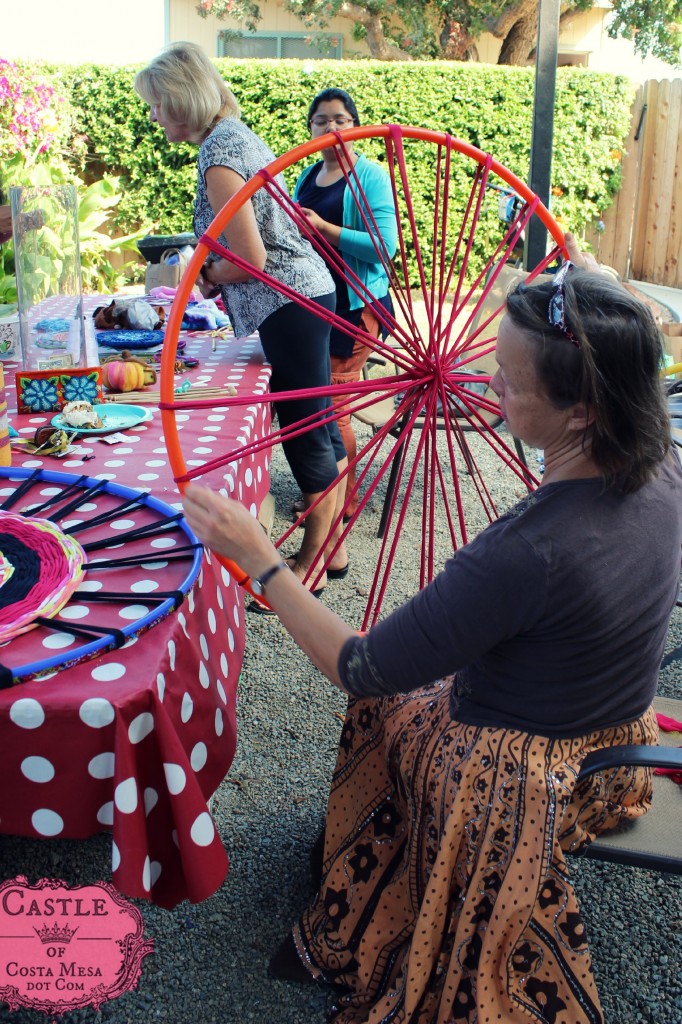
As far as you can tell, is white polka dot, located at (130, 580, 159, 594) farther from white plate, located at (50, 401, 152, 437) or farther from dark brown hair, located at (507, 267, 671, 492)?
white plate, located at (50, 401, 152, 437)

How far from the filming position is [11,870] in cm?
193

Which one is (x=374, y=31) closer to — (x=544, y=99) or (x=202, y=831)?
(x=544, y=99)

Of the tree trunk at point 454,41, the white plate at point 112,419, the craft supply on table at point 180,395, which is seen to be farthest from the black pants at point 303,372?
the tree trunk at point 454,41

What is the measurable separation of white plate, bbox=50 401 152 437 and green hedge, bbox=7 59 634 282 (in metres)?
6.61

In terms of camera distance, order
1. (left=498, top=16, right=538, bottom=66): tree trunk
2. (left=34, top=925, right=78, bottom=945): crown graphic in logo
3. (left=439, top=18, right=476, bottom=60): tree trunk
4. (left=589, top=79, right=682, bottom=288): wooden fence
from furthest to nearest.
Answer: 1. (left=439, top=18, right=476, bottom=60): tree trunk
2. (left=498, top=16, right=538, bottom=66): tree trunk
3. (left=589, top=79, right=682, bottom=288): wooden fence
4. (left=34, top=925, right=78, bottom=945): crown graphic in logo

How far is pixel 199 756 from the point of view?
4.19 ft

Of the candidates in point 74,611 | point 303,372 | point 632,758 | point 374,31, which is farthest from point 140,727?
point 374,31

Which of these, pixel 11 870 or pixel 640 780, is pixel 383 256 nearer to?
pixel 640 780

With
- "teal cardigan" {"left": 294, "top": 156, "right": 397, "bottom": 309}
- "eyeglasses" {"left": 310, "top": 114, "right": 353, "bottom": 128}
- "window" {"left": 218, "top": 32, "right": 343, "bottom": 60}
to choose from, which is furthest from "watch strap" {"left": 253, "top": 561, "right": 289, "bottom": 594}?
"window" {"left": 218, "top": 32, "right": 343, "bottom": 60}

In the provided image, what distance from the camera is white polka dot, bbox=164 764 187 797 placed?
1.12m

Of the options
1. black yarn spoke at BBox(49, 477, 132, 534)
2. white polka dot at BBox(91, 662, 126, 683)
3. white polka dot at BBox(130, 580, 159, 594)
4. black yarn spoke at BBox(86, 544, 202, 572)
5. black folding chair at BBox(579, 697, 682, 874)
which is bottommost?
black folding chair at BBox(579, 697, 682, 874)

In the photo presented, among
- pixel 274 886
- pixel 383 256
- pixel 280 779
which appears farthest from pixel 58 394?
pixel 274 886

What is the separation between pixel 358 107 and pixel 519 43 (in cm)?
444

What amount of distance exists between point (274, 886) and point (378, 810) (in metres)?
0.44
